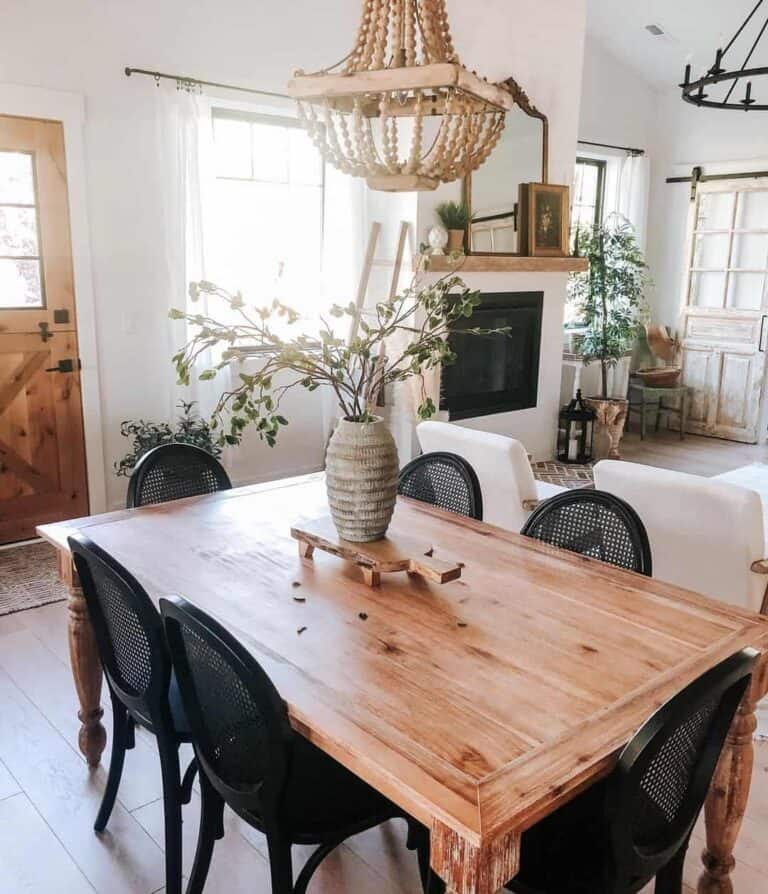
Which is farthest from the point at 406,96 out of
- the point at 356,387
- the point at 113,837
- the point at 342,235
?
the point at 342,235

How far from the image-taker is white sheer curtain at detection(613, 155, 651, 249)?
726 cm

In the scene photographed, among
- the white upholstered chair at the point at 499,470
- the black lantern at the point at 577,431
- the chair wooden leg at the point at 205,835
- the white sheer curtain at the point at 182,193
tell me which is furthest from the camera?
the black lantern at the point at 577,431

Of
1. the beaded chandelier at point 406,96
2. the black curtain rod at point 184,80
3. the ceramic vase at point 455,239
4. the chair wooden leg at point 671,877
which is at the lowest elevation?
the chair wooden leg at point 671,877

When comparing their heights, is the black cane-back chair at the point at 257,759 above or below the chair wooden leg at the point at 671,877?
above

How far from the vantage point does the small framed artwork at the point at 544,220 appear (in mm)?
5809

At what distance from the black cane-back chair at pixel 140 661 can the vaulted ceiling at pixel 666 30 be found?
603cm

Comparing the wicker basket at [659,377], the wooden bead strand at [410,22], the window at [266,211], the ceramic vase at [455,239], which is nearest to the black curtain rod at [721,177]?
→ the wicker basket at [659,377]

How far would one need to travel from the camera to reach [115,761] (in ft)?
7.44

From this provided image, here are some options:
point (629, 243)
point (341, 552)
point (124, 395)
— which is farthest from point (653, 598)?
point (629, 243)

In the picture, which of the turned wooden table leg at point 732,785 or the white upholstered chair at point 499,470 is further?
the white upholstered chair at point 499,470

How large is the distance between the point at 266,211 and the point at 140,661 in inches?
152

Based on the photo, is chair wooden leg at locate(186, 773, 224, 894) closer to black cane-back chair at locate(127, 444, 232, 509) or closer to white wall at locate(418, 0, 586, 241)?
black cane-back chair at locate(127, 444, 232, 509)

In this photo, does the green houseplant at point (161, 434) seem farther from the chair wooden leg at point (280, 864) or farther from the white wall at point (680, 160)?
the white wall at point (680, 160)

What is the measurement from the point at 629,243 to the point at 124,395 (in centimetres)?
434
